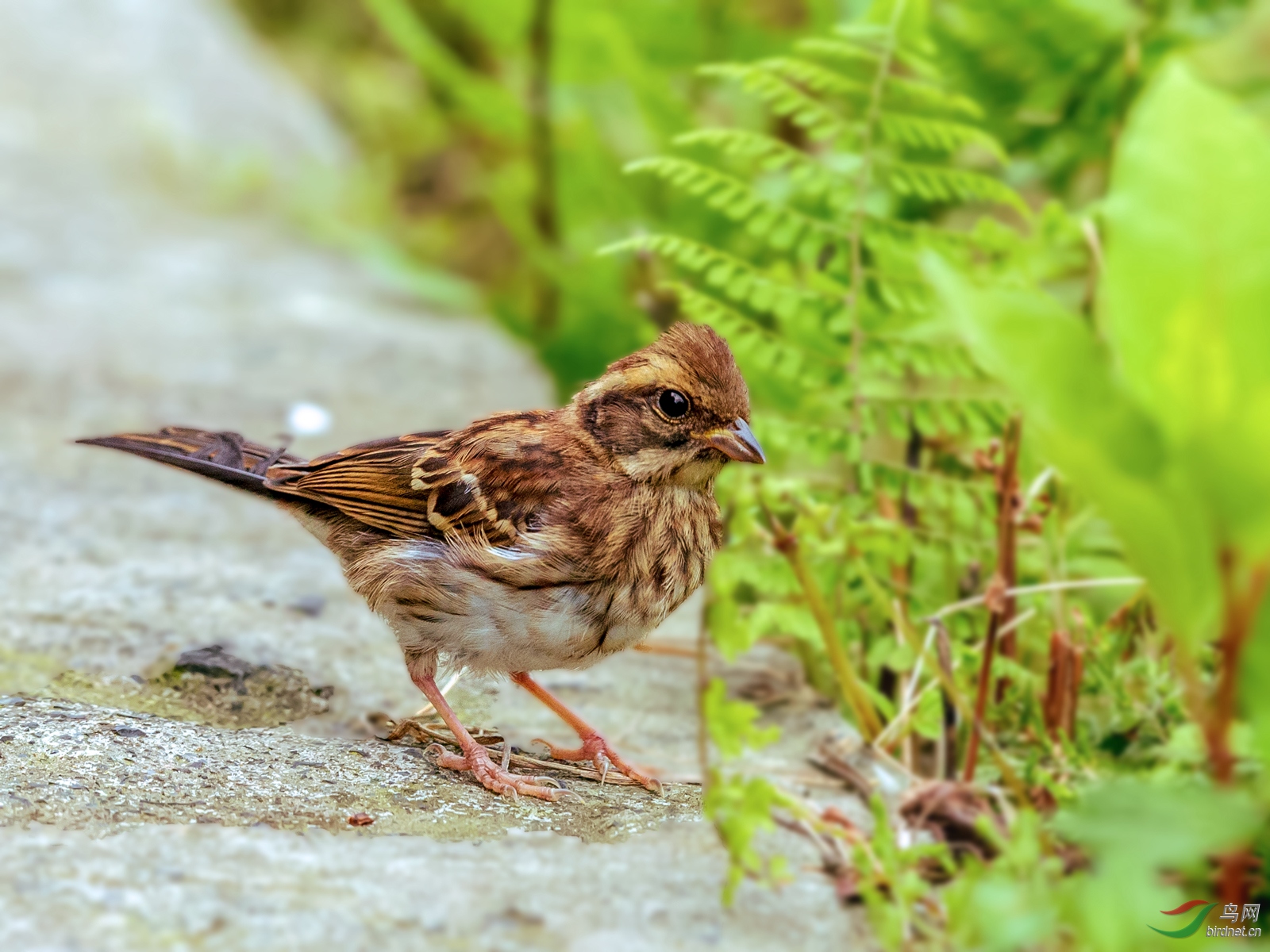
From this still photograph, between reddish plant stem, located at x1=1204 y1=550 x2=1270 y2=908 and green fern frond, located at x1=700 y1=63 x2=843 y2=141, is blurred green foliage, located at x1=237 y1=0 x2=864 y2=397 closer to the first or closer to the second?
green fern frond, located at x1=700 y1=63 x2=843 y2=141

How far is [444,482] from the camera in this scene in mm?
3734

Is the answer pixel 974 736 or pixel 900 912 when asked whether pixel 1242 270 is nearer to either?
pixel 900 912

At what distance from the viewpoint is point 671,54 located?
651 cm

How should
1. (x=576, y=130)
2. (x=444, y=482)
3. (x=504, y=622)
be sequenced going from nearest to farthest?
1. (x=504, y=622)
2. (x=444, y=482)
3. (x=576, y=130)

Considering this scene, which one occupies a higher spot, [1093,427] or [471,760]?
[1093,427]

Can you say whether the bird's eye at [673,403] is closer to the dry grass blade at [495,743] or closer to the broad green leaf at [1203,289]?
the dry grass blade at [495,743]

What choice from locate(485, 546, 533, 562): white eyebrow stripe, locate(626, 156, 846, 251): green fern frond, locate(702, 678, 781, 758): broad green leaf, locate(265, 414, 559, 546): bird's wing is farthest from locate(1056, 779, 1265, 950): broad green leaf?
locate(626, 156, 846, 251): green fern frond

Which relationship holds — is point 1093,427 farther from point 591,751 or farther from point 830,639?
point 591,751

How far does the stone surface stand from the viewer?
7.48ft

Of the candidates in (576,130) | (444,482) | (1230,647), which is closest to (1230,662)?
(1230,647)

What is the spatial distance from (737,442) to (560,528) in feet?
1.55

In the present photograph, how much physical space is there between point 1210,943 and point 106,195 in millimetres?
8360

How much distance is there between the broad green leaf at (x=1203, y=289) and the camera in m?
1.84

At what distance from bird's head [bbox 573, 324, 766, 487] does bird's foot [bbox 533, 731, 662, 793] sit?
665 millimetres
